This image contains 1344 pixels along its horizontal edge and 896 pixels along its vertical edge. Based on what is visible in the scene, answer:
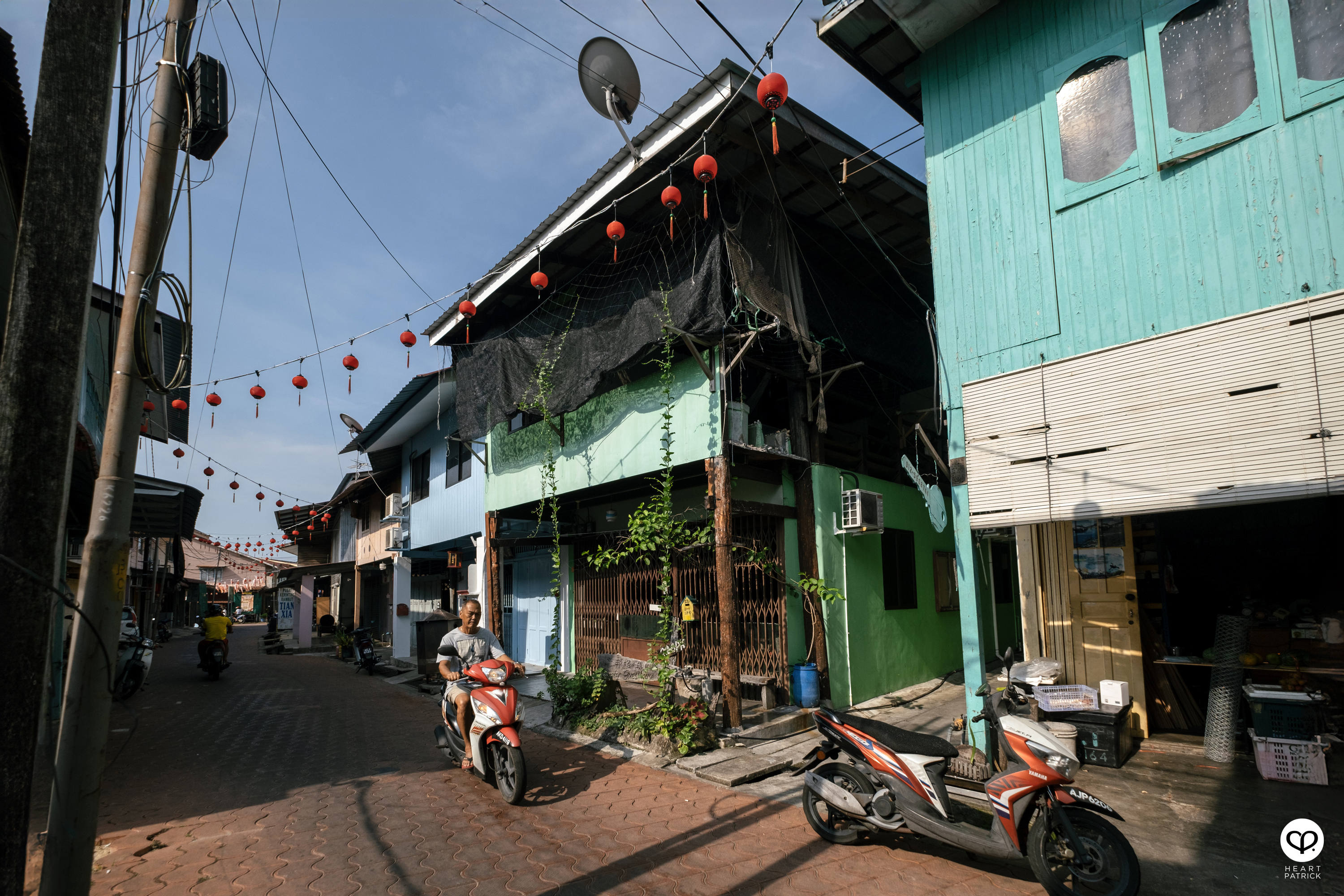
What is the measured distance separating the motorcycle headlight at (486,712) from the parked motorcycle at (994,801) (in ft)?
8.57

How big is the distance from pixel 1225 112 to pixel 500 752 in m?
7.86

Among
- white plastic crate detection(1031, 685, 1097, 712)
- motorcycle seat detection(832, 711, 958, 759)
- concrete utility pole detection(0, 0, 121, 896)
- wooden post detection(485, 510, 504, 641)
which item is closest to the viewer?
concrete utility pole detection(0, 0, 121, 896)

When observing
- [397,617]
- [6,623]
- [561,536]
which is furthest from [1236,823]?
[397,617]

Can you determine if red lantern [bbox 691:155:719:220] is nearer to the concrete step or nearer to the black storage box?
the concrete step

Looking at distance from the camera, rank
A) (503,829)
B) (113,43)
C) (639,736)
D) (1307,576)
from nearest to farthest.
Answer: (113,43), (503,829), (1307,576), (639,736)

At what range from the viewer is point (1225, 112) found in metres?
5.57

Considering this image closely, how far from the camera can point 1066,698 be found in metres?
6.54

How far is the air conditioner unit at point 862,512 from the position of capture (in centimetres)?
949

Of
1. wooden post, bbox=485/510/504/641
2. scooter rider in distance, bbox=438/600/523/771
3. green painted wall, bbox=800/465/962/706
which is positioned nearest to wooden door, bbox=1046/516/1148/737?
green painted wall, bbox=800/465/962/706

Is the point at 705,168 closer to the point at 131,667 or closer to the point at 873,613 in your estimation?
the point at 873,613

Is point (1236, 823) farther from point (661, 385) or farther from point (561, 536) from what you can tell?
point (561, 536)

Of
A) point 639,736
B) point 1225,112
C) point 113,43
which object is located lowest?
point 639,736

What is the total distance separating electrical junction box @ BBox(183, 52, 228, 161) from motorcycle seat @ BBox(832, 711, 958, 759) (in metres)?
5.46

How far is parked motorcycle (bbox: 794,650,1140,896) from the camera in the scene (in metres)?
3.81
